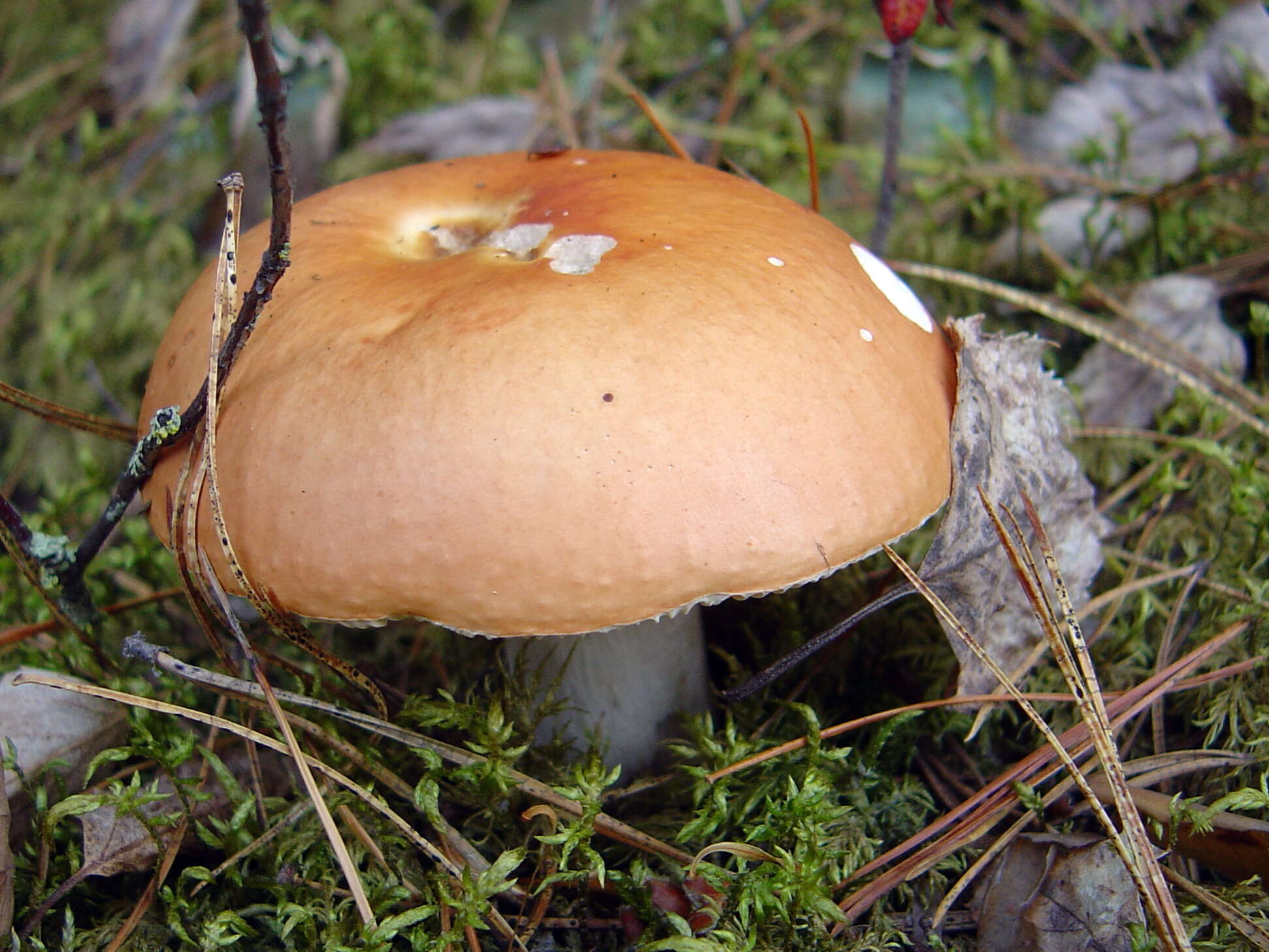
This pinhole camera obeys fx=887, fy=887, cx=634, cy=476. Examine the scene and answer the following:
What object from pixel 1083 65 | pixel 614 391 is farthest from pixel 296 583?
pixel 1083 65

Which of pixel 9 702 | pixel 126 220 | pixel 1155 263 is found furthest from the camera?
pixel 126 220

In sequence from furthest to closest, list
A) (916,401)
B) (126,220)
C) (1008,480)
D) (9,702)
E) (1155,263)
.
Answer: (126,220)
(1155,263)
(9,702)
(1008,480)
(916,401)

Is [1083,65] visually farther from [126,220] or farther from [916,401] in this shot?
[126,220]

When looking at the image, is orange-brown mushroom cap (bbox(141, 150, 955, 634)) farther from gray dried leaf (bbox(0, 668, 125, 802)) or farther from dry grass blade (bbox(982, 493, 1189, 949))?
gray dried leaf (bbox(0, 668, 125, 802))

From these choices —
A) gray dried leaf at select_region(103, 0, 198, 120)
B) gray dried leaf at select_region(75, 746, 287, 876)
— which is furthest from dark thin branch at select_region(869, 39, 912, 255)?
gray dried leaf at select_region(103, 0, 198, 120)

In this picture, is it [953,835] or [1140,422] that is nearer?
[953,835]

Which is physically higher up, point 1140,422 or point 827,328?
point 827,328
